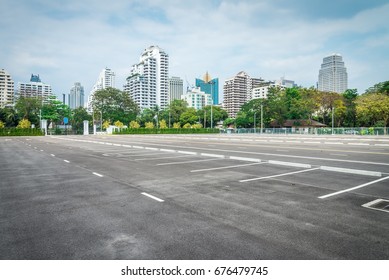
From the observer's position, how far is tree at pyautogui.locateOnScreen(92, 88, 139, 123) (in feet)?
349

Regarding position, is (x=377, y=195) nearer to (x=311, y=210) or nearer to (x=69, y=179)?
(x=311, y=210)

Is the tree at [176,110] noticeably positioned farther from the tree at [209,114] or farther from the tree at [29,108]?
the tree at [29,108]

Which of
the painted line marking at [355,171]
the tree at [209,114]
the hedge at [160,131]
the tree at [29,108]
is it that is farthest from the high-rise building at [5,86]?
the painted line marking at [355,171]

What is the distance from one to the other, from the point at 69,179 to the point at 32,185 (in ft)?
3.98

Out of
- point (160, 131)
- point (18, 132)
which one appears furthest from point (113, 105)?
point (18, 132)

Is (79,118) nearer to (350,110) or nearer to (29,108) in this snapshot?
(29,108)

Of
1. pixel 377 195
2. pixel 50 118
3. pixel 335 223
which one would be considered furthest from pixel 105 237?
pixel 50 118

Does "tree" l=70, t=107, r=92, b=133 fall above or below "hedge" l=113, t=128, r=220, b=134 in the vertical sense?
above

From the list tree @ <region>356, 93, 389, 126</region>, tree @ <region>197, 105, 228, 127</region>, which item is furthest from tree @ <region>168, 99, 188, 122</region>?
tree @ <region>356, 93, 389, 126</region>

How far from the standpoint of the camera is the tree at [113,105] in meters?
106

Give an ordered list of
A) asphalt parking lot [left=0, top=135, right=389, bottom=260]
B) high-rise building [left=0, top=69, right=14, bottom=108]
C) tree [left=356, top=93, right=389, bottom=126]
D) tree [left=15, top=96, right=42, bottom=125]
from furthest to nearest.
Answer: high-rise building [left=0, top=69, right=14, bottom=108], tree [left=15, top=96, right=42, bottom=125], tree [left=356, top=93, right=389, bottom=126], asphalt parking lot [left=0, top=135, right=389, bottom=260]

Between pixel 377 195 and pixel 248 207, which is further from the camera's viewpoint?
pixel 377 195

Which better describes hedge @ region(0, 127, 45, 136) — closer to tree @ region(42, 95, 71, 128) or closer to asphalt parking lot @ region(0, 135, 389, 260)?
tree @ region(42, 95, 71, 128)
